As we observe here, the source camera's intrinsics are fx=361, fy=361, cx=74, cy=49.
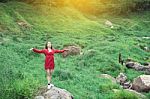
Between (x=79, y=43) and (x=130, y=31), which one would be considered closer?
(x=79, y=43)

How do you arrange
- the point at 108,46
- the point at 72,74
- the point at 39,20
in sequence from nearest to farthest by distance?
the point at 72,74, the point at 108,46, the point at 39,20

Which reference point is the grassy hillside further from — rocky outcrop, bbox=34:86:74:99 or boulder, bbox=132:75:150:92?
boulder, bbox=132:75:150:92

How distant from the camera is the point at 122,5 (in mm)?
64000

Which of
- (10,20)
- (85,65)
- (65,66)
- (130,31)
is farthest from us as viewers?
(130,31)

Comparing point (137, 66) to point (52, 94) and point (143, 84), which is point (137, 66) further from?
point (52, 94)

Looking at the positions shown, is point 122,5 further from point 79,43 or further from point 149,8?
point 79,43

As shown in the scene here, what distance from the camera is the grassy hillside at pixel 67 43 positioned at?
62.0 ft

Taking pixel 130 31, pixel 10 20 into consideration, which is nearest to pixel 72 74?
pixel 10 20

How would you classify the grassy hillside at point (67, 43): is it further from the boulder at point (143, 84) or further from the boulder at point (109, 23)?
the boulder at point (143, 84)

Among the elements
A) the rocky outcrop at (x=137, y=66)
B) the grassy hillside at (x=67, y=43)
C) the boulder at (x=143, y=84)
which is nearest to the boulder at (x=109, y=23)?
the grassy hillside at (x=67, y=43)

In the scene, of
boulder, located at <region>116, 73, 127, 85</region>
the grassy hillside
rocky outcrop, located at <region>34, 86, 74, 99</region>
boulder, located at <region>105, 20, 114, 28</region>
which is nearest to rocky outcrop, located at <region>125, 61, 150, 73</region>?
the grassy hillside

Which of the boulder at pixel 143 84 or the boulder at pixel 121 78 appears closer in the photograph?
the boulder at pixel 143 84

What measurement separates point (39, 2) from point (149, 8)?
22.1 m

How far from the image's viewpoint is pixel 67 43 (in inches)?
1415
